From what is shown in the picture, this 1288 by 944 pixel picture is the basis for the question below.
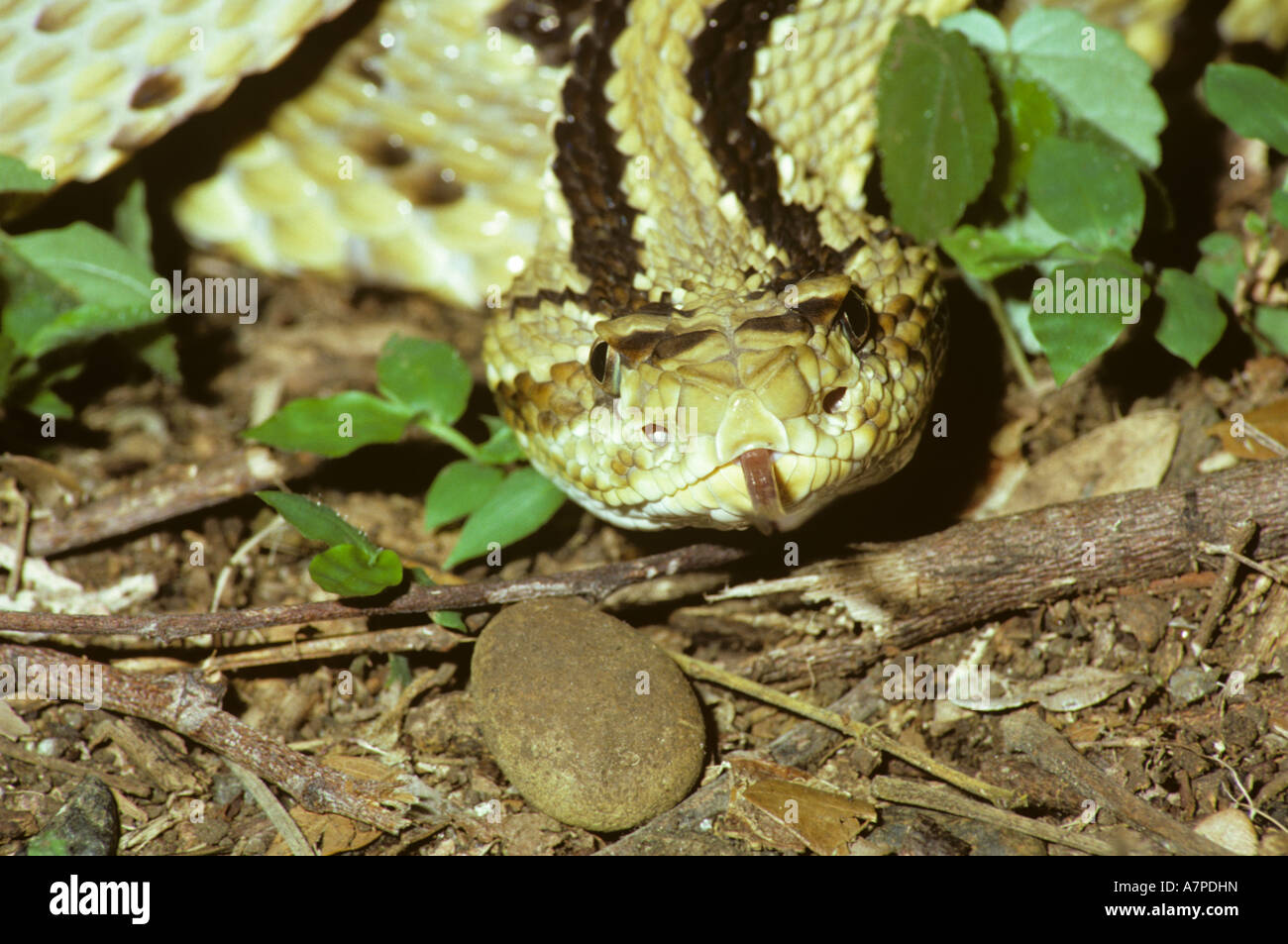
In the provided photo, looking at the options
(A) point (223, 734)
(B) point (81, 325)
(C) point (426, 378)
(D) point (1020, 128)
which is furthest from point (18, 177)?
(D) point (1020, 128)

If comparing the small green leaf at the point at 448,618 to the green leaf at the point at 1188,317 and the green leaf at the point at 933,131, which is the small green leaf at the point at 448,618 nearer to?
the green leaf at the point at 933,131

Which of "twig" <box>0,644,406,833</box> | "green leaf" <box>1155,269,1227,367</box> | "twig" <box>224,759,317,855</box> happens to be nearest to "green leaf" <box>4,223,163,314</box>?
"twig" <box>0,644,406,833</box>

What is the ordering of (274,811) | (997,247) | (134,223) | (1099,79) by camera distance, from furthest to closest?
(134,223) < (1099,79) < (997,247) < (274,811)

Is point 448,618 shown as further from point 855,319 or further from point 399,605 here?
point 855,319

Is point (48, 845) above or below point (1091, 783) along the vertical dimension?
below
